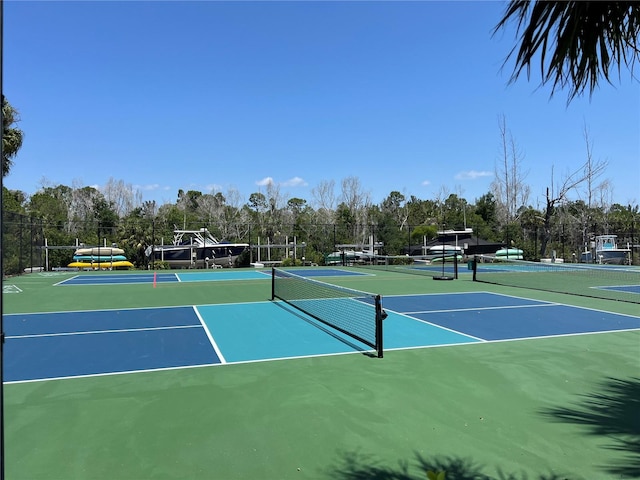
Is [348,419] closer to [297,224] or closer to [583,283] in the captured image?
[583,283]

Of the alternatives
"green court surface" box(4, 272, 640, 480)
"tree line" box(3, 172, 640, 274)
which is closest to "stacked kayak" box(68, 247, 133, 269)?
"tree line" box(3, 172, 640, 274)

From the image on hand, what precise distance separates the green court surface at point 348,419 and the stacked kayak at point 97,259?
26.5 metres

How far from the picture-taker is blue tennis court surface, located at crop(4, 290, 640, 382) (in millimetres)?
7121

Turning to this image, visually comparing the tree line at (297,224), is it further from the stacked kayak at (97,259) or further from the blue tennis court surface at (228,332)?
the blue tennis court surface at (228,332)

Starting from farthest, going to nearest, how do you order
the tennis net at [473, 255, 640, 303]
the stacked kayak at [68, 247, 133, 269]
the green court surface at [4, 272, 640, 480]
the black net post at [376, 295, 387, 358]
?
1. the stacked kayak at [68, 247, 133, 269]
2. the tennis net at [473, 255, 640, 303]
3. the black net post at [376, 295, 387, 358]
4. the green court surface at [4, 272, 640, 480]

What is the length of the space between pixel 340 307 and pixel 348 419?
751 centimetres

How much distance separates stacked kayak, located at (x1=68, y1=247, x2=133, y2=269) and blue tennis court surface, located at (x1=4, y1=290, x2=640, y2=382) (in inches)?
794

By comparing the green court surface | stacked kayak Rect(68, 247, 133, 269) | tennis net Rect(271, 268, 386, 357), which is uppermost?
stacked kayak Rect(68, 247, 133, 269)

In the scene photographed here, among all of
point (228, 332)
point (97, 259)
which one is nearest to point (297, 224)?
point (97, 259)

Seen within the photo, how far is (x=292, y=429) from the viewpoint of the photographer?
448cm

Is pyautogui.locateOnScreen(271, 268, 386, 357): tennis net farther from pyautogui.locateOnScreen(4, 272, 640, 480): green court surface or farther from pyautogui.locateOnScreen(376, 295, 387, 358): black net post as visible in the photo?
pyautogui.locateOnScreen(4, 272, 640, 480): green court surface

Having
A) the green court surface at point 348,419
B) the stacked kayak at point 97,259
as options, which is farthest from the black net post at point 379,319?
the stacked kayak at point 97,259

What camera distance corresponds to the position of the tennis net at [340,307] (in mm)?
7755

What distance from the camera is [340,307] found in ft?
40.1
